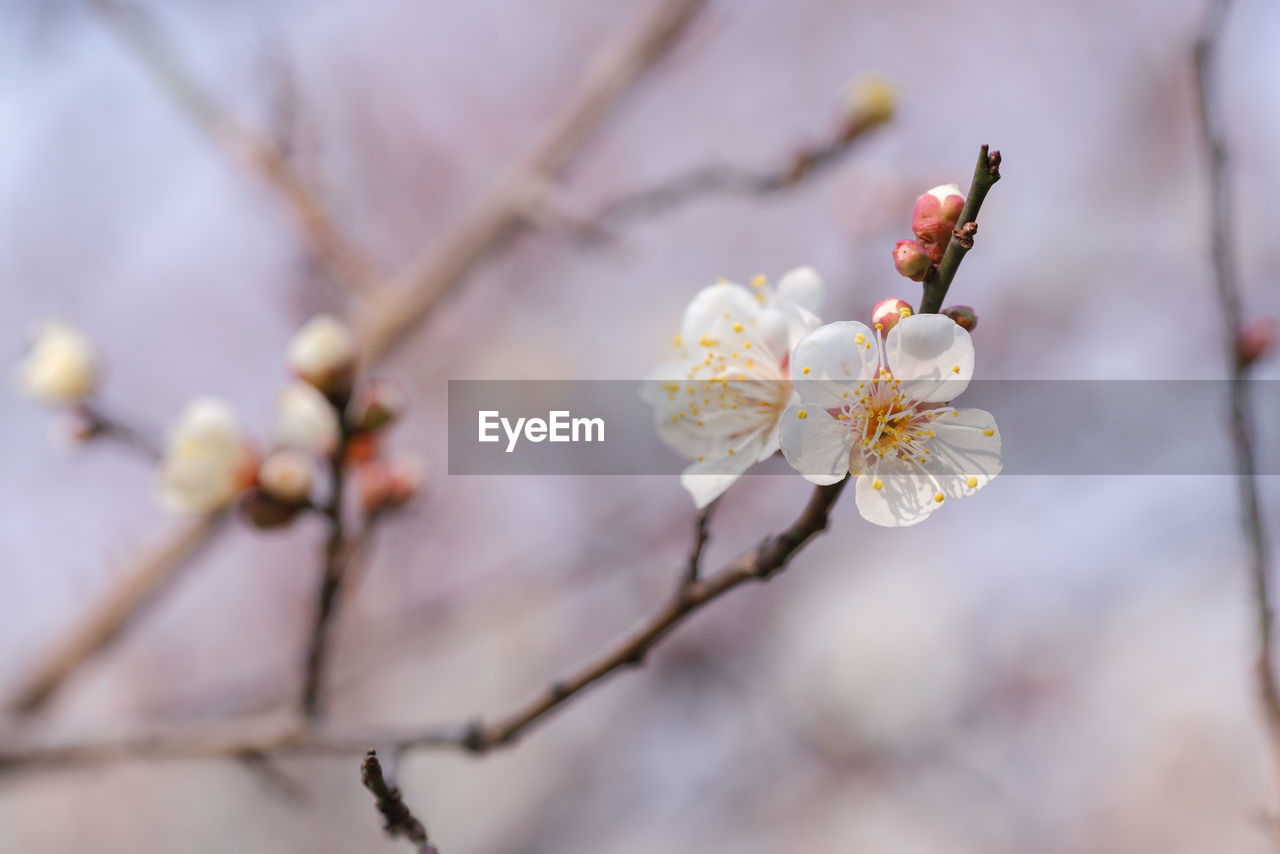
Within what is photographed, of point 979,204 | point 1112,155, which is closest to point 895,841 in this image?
point 1112,155

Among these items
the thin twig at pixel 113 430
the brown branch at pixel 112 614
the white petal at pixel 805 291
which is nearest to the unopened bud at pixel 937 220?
the white petal at pixel 805 291

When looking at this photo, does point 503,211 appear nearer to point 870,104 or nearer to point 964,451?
point 870,104

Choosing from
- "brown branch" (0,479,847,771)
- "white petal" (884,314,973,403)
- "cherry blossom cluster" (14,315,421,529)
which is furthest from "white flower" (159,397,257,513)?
"white petal" (884,314,973,403)

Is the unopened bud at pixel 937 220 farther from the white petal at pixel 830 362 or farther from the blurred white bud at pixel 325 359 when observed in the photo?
the blurred white bud at pixel 325 359


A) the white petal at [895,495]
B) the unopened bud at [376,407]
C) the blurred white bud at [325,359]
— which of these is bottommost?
the white petal at [895,495]

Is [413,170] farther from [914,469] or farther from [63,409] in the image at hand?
[914,469]

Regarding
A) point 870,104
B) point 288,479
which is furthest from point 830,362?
point 870,104

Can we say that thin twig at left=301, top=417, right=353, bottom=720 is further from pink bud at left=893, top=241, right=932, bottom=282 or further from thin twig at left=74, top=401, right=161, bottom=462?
pink bud at left=893, top=241, right=932, bottom=282

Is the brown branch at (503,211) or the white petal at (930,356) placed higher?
the brown branch at (503,211)
